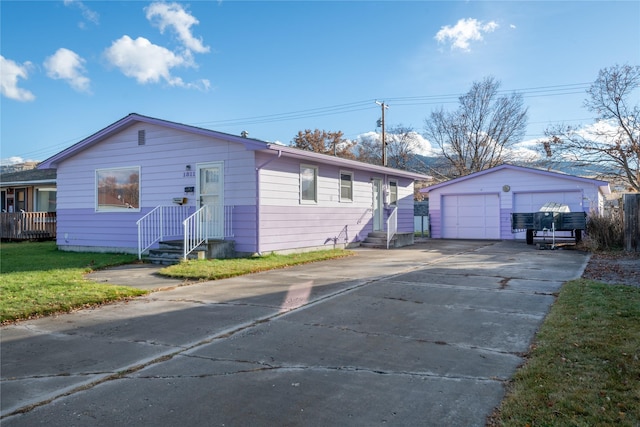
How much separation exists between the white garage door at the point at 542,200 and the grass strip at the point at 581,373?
553 inches

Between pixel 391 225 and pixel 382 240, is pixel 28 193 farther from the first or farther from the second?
pixel 391 225

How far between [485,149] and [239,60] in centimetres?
2567

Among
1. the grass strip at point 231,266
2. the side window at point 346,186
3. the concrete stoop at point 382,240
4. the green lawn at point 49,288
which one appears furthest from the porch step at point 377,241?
the green lawn at point 49,288

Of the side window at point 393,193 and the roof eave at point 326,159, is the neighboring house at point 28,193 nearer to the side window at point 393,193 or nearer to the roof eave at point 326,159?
the roof eave at point 326,159

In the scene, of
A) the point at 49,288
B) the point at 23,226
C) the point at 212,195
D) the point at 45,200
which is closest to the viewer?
the point at 49,288

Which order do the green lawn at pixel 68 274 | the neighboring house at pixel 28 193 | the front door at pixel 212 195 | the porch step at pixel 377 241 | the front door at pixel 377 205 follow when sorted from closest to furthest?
1. the green lawn at pixel 68 274
2. the front door at pixel 212 195
3. the porch step at pixel 377 241
4. the front door at pixel 377 205
5. the neighboring house at pixel 28 193

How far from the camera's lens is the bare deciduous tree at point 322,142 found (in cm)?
4525

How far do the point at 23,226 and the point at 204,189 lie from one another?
11745mm

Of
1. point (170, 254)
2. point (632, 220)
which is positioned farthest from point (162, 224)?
point (632, 220)

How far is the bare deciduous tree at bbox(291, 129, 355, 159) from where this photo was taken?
4525cm

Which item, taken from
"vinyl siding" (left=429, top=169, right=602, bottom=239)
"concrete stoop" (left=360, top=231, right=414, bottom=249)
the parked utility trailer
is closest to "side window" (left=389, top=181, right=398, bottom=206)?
"concrete stoop" (left=360, top=231, right=414, bottom=249)

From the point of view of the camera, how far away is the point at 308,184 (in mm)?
14039

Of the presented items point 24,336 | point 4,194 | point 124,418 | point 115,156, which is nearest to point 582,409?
point 124,418

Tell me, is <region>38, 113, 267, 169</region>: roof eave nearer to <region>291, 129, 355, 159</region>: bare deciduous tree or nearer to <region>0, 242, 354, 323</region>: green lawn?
<region>0, 242, 354, 323</region>: green lawn
